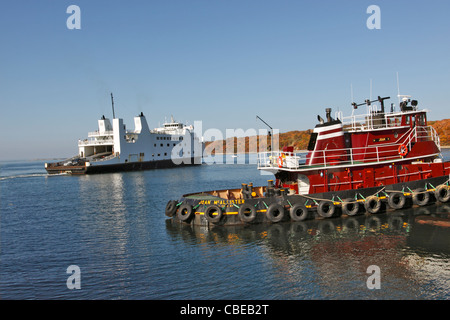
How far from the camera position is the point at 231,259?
14.5 metres

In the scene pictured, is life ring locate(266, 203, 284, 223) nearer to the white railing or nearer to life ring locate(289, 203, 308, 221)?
life ring locate(289, 203, 308, 221)

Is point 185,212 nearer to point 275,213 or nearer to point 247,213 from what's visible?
point 247,213

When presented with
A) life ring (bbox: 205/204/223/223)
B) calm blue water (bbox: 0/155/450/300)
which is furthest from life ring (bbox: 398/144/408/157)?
life ring (bbox: 205/204/223/223)

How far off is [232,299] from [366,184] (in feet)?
42.6

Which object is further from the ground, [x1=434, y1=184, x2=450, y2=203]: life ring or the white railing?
the white railing

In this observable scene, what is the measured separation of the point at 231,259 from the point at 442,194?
14.3 meters

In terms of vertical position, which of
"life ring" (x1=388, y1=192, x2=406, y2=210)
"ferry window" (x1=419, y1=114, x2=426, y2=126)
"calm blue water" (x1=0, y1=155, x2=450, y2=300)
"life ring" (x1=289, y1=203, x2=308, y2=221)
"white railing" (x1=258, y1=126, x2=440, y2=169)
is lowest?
"calm blue water" (x1=0, y1=155, x2=450, y2=300)

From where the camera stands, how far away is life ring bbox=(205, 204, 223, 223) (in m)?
18.8

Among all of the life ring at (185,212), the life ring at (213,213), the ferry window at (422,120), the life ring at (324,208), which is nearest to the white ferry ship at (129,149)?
the life ring at (185,212)

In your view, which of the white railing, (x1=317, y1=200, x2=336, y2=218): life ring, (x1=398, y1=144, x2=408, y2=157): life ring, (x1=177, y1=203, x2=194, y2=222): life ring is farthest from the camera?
(x1=398, y1=144, x2=408, y2=157): life ring

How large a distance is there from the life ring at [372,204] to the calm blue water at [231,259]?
529 millimetres

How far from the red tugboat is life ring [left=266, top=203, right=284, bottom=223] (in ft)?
0.09
